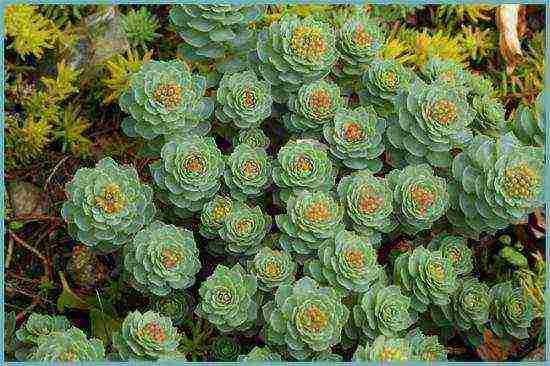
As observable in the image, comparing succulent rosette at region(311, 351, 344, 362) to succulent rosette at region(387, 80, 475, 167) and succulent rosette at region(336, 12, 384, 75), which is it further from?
succulent rosette at region(336, 12, 384, 75)

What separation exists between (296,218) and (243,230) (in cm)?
15

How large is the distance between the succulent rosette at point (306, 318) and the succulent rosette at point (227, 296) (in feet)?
0.25

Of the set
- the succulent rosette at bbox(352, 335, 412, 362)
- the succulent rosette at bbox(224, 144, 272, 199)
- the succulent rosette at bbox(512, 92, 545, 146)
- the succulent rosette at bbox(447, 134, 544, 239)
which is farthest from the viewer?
the succulent rosette at bbox(512, 92, 545, 146)

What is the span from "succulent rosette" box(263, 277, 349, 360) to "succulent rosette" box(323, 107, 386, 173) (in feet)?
1.24

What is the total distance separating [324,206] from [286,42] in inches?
18.0

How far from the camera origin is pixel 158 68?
6.69 ft

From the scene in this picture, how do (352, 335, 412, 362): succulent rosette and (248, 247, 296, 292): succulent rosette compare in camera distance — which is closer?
(352, 335, 412, 362): succulent rosette

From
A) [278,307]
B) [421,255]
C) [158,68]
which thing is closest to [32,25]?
[158,68]

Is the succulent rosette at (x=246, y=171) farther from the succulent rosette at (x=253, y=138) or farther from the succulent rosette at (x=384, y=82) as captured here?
the succulent rosette at (x=384, y=82)

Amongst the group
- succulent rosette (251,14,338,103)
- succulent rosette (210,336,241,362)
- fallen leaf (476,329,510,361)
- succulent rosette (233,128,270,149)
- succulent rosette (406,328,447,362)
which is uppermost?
succulent rosette (251,14,338,103)

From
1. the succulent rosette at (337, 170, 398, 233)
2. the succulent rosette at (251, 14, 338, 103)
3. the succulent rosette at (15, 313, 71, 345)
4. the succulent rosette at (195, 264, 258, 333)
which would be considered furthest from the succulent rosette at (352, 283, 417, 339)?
the succulent rosette at (15, 313, 71, 345)

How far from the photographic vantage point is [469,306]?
2039mm

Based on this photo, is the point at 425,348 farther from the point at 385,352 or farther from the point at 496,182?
the point at 496,182

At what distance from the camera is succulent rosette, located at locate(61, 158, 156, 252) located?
1.93 metres
